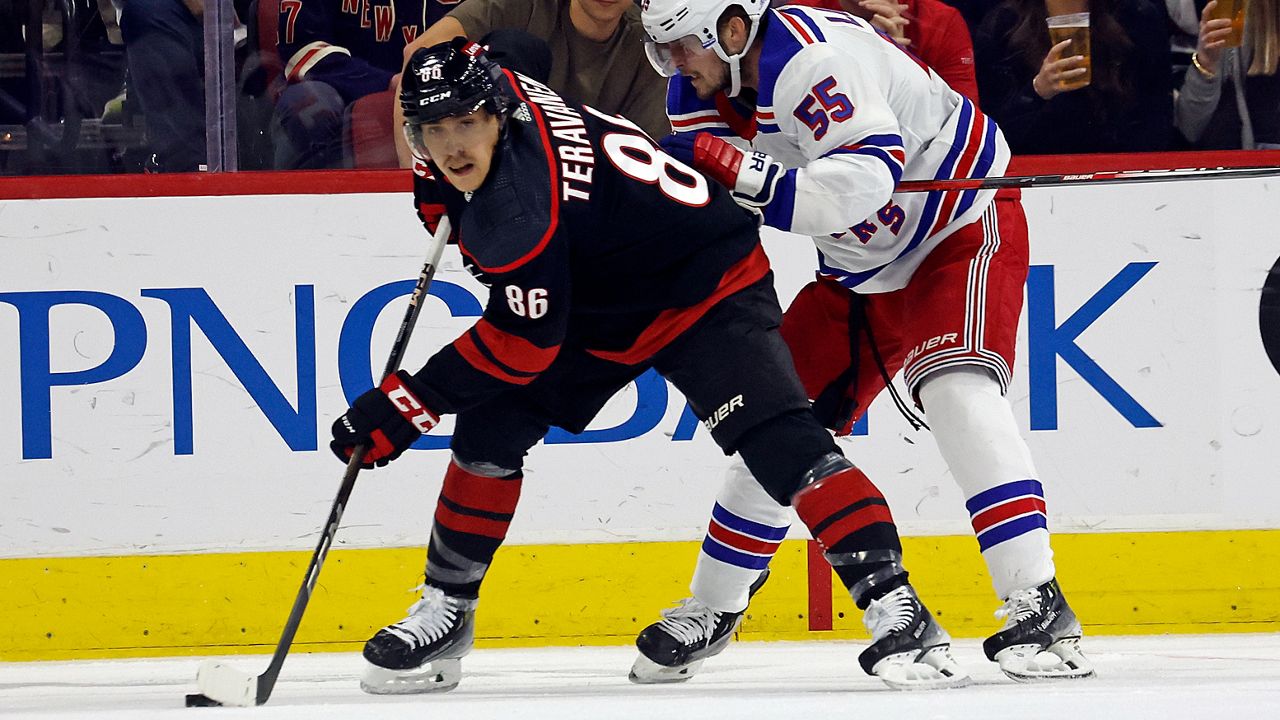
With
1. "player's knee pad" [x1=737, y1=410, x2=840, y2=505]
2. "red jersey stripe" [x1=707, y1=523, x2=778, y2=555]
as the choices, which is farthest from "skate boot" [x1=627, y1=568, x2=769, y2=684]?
"player's knee pad" [x1=737, y1=410, x2=840, y2=505]

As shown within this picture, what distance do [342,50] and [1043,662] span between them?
206cm

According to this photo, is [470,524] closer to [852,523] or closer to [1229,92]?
[852,523]

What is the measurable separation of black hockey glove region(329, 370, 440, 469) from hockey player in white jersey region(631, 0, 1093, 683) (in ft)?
2.02

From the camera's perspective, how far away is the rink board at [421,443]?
11.1ft

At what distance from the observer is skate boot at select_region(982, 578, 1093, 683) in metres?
2.57

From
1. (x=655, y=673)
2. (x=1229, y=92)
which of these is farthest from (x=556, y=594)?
(x=1229, y=92)

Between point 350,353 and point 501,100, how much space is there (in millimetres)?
1148

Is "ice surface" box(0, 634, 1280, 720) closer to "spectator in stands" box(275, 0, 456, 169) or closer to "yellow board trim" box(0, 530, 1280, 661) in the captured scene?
"yellow board trim" box(0, 530, 1280, 661)

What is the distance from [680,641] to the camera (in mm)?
2863

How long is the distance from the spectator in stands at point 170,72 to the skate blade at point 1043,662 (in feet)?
6.74

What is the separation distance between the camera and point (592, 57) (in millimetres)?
3617

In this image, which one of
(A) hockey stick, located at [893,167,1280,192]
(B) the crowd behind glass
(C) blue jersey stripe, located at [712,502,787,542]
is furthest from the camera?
(B) the crowd behind glass

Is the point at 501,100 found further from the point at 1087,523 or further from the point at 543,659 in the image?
the point at 1087,523

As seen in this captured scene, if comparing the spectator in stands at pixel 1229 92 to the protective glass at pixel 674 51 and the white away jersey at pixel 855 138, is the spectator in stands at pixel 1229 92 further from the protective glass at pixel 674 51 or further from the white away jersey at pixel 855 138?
the protective glass at pixel 674 51
